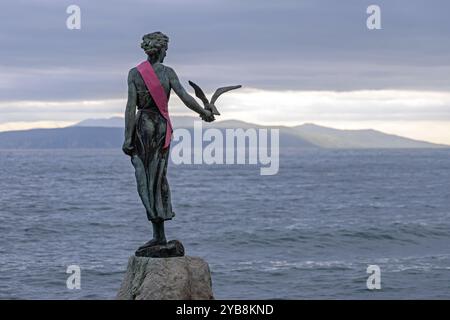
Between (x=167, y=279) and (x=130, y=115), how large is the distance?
2401mm

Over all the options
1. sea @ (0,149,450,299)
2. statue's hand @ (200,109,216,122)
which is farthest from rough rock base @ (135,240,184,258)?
sea @ (0,149,450,299)

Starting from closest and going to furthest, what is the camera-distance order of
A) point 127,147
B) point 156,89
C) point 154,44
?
point 156,89 < point 154,44 < point 127,147

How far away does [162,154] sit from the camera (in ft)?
49.8

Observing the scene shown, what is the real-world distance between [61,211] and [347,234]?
20.7 m

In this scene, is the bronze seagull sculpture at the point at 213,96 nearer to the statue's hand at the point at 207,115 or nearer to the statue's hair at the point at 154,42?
the statue's hand at the point at 207,115

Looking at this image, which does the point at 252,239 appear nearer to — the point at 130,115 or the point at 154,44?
the point at 130,115

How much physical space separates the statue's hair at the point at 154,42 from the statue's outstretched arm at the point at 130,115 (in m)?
0.43

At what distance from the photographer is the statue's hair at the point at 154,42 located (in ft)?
49.4

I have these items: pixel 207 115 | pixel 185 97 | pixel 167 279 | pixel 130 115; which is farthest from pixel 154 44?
pixel 167 279

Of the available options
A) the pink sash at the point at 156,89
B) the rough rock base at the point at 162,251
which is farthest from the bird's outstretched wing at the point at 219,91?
the rough rock base at the point at 162,251

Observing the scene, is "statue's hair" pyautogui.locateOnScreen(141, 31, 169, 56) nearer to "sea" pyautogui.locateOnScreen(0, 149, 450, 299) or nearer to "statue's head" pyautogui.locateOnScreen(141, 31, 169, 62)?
"statue's head" pyautogui.locateOnScreen(141, 31, 169, 62)

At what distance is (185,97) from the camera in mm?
15039
